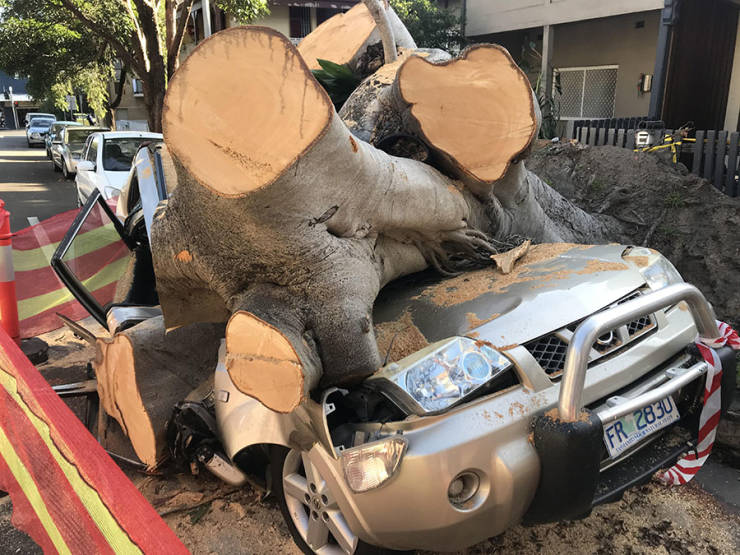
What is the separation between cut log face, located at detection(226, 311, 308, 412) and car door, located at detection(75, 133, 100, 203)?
7745 millimetres

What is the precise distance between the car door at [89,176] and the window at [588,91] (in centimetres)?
1066

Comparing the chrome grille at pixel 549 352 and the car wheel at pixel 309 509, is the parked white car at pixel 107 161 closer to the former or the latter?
the car wheel at pixel 309 509

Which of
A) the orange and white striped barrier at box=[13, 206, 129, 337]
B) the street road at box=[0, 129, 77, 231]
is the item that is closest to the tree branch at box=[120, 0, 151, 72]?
the street road at box=[0, 129, 77, 231]

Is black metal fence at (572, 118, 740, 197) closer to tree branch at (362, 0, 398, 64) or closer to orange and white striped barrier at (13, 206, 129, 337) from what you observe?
tree branch at (362, 0, 398, 64)

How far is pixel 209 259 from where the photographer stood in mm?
2092

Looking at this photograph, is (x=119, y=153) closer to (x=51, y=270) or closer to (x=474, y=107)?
(x=51, y=270)

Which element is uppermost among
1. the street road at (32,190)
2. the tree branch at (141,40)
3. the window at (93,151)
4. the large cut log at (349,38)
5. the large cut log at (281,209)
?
the tree branch at (141,40)

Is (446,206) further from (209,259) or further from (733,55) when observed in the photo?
(733,55)

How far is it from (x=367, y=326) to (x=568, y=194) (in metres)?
3.87

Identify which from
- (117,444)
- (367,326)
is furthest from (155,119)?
(367,326)

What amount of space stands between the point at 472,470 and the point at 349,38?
3054mm

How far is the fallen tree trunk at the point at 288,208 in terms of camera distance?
164cm

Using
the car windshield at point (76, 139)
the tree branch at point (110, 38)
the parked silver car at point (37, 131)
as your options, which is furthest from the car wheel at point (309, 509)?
the parked silver car at point (37, 131)

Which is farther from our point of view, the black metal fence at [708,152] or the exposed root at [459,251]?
the black metal fence at [708,152]
